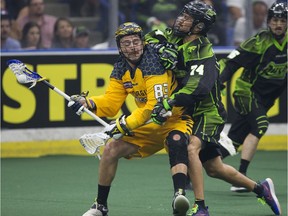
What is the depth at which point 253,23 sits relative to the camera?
44.3 ft

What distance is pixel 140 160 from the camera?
12344mm

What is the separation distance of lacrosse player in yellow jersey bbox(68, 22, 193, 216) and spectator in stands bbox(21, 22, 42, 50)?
448 centimetres

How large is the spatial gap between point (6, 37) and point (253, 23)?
319cm

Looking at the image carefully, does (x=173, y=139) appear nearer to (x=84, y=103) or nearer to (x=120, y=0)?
(x=84, y=103)

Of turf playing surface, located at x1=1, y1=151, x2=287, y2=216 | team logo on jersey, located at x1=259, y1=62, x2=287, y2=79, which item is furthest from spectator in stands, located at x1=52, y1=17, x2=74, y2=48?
team logo on jersey, located at x1=259, y1=62, x2=287, y2=79

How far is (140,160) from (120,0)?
2.04m

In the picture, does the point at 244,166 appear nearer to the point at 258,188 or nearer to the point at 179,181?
the point at 258,188

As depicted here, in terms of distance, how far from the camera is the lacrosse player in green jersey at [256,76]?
10148 mm

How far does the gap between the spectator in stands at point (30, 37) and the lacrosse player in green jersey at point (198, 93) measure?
14.6ft

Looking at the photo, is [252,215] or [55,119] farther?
[55,119]

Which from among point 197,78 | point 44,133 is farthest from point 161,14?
point 197,78

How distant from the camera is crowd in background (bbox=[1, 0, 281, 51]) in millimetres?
12539

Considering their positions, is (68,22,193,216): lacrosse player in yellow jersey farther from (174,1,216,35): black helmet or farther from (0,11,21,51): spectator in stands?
(0,11,21,51): spectator in stands

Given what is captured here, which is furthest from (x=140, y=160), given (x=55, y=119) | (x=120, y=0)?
(x=120, y=0)
